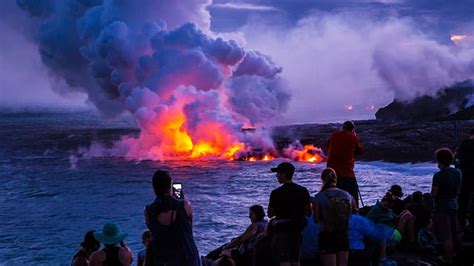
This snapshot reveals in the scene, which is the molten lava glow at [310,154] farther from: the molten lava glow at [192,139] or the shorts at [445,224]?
the shorts at [445,224]

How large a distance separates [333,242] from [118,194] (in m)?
27.3

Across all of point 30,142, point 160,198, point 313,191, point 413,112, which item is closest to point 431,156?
point 313,191

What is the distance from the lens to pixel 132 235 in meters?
22.7

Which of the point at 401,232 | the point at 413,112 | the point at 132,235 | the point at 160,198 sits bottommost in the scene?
the point at 132,235

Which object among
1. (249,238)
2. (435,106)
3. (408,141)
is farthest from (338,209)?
(435,106)

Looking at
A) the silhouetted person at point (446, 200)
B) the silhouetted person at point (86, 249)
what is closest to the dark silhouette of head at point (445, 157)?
the silhouetted person at point (446, 200)

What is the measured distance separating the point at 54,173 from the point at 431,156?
2874 centimetres

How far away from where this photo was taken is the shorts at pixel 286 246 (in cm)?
809

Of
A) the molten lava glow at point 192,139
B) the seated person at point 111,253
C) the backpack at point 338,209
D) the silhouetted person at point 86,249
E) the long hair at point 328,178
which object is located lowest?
the silhouetted person at point 86,249

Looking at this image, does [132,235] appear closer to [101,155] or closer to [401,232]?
[401,232]

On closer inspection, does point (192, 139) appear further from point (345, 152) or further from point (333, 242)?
point (333, 242)

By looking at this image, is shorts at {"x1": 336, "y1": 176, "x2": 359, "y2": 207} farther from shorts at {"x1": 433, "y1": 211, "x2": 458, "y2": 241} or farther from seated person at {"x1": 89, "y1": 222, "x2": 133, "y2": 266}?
seated person at {"x1": 89, "y1": 222, "x2": 133, "y2": 266}

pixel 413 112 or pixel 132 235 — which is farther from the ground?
pixel 413 112

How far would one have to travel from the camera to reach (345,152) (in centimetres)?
1128
